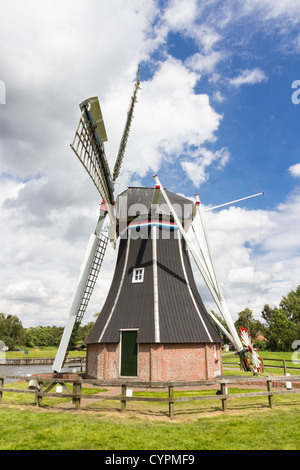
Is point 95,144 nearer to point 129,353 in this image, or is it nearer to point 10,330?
point 129,353

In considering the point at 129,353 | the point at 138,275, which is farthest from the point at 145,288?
the point at 129,353

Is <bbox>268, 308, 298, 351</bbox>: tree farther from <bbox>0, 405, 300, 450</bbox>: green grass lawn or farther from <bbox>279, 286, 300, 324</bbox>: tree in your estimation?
<bbox>0, 405, 300, 450</bbox>: green grass lawn

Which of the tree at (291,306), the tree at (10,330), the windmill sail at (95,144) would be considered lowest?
the tree at (10,330)

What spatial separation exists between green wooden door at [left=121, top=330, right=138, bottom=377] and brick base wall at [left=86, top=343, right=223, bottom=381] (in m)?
0.27

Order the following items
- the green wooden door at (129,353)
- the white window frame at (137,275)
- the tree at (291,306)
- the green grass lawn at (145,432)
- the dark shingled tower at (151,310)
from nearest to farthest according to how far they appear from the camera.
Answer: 1. the green grass lawn at (145,432)
2. the dark shingled tower at (151,310)
3. the green wooden door at (129,353)
4. the white window frame at (137,275)
5. the tree at (291,306)

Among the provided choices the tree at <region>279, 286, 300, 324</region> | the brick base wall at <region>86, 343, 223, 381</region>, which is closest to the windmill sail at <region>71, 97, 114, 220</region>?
the brick base wall at <region>86, 343, 223, 381</region>

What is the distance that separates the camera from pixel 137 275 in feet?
58.6

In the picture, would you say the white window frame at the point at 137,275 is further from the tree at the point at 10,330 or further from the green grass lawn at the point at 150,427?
the tree at the point at 10,330

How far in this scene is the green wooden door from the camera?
1541cm

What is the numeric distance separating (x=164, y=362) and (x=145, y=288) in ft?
13.0

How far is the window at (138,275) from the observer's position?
17.6 metres

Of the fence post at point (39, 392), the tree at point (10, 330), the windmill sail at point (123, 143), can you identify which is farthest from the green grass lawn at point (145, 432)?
the tree at point (10, 330)

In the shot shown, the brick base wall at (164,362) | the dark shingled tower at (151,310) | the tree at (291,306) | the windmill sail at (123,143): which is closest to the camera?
the brick base wall at (164,362)
